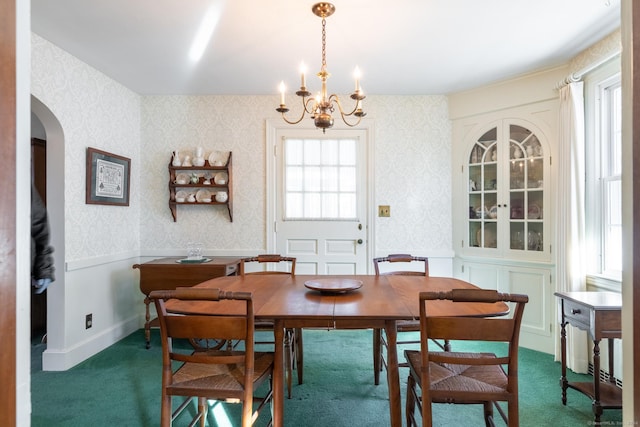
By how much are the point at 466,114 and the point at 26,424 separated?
12.8ft

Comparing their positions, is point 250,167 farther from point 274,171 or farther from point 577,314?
point 577,314

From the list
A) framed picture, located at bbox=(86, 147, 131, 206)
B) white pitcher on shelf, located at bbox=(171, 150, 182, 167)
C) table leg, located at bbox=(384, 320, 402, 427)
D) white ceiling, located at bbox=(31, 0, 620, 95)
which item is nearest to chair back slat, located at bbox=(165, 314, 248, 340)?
table leg, located at bbox=(384, 320, 402, 427)

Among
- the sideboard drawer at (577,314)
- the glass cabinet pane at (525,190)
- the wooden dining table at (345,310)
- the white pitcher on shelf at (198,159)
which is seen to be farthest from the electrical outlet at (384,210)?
the white pitcher on shelf at (198,159)

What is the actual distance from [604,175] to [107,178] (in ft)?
13.8

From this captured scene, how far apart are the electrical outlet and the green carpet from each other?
56.5 inches

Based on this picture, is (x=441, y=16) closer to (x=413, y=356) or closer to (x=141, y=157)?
(x=413, y=356)

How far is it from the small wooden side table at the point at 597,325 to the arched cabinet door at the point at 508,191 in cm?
98

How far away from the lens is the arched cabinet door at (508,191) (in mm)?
3182

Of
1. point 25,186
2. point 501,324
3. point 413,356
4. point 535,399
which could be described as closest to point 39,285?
point 25,186

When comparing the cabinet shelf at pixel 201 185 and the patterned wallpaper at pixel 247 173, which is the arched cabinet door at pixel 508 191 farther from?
the cabinet shelf at pixel 201 185

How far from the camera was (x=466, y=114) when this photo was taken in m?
3.61

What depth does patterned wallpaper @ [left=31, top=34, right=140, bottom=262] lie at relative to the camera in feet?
8.75

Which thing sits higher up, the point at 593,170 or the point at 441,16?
the point at 441,16

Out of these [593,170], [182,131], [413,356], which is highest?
[182,131]
